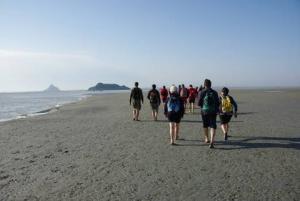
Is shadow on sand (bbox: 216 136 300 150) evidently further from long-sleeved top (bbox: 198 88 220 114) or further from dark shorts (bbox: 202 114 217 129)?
long-sleeved top (bbox: 198 88 220 114)

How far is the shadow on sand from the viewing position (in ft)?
35.3

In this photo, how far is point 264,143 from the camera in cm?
1134

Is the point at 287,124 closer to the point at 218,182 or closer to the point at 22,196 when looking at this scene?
the point at 218,182

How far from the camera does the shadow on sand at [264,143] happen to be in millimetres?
10755

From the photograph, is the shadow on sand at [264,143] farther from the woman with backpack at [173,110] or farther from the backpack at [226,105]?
the woman with backpack at [173,110]

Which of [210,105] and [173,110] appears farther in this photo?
[173,110]

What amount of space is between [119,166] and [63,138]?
5874 millimetres

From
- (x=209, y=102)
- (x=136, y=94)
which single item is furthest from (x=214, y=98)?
(x=136, y=94)

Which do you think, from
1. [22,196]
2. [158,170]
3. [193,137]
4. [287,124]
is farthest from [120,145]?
[287,124]

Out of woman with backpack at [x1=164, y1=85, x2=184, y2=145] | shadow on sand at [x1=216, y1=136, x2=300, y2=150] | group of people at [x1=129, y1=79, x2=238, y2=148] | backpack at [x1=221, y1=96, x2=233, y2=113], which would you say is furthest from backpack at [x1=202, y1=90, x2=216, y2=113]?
backpack at [x1=221, y1=96, x2=233, y2=113]

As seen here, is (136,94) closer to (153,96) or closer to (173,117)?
(153,96)

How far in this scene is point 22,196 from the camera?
6.61 metres

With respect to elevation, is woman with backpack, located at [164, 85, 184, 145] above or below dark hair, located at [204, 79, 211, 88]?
below

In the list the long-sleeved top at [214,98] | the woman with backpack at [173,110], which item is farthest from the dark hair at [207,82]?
the woman with backpack at [173,110]
